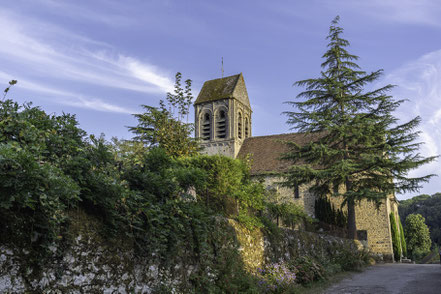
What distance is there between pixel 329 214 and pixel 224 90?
61.3 feet

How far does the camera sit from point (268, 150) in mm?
31562

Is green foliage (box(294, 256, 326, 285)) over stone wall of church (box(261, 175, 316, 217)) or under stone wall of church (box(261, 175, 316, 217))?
under

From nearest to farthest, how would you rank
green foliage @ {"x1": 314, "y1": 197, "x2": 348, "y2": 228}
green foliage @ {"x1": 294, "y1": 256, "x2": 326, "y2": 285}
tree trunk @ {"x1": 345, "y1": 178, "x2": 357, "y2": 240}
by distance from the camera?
green foliage @ {"x1": 294, "y1": 256, "x2": 326, "y2": 285}, tree trunk @ {"x1": 345, "y1": 178, "x2": 357, "y2": 240}, green foliage @ {"x1": 314, "y1": 197, "x2": 348, "y2": 228}

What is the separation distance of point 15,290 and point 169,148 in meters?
10.2

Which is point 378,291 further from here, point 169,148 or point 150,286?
point 169,148

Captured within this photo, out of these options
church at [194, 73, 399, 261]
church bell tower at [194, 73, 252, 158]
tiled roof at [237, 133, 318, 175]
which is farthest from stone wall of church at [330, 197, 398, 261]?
church bell tower at [194, 73, 252, 158]

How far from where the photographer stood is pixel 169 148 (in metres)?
13.8

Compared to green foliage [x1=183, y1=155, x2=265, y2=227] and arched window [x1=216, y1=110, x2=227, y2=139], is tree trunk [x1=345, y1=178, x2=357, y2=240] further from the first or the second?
arched window [x1=216, y1=110, x2=227, y2=139]

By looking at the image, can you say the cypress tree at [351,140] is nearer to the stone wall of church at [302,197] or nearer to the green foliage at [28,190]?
the stone wall of church at [302,197]

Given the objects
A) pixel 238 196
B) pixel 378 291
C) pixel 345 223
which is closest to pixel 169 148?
pixel 238 196

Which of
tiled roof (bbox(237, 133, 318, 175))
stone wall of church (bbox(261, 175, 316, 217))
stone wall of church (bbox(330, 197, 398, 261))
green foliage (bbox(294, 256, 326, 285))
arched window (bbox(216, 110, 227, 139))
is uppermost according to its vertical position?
arched window (bbox(216, 110, 227, 139))

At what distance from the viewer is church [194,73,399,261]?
82.8ft

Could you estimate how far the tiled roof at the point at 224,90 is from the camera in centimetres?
3828

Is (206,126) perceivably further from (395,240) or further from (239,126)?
(395,240)
